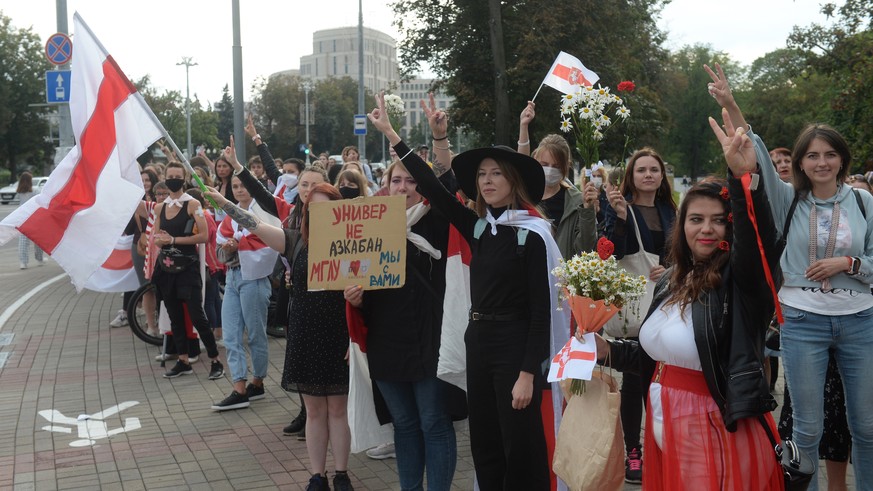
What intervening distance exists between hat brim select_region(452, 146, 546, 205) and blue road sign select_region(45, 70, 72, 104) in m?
13.6

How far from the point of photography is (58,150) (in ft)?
54.3

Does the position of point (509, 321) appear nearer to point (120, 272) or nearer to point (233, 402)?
point (233, 402)

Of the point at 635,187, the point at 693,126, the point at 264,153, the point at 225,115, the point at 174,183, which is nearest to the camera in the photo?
the point at 635,187

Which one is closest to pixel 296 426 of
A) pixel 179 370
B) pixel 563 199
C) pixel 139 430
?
pixel 139 430

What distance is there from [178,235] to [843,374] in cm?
627

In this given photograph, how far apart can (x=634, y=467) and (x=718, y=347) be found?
2.52 metres

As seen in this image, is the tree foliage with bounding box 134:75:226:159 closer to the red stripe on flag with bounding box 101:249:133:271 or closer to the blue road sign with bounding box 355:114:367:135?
the blue road sign with bounding box 355:114:367:135

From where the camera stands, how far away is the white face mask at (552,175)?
5648 mm

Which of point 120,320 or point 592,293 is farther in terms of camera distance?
point 120,320

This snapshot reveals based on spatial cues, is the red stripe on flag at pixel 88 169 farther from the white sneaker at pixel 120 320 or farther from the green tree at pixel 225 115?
the green tree at pixel 225 115

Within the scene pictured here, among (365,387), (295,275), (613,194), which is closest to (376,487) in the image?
(365,387)

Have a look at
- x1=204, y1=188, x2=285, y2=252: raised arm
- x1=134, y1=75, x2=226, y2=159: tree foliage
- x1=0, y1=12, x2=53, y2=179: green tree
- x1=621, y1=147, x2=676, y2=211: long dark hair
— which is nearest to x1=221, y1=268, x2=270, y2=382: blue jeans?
x1=204, y1=188, x2=285, y2=252: raised arm

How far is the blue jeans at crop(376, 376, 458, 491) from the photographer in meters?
4.61

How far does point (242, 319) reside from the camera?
742cm
